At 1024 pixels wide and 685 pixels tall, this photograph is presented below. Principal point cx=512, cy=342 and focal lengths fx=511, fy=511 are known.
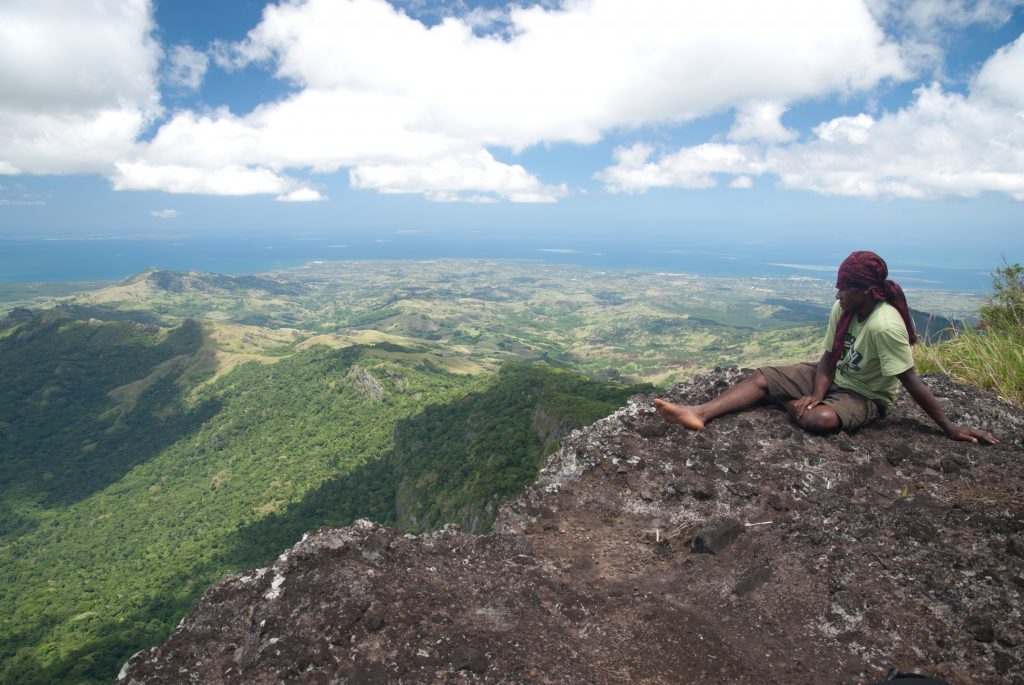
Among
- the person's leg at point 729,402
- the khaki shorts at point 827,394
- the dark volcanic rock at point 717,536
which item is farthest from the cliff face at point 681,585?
the person's leg at point 729,402

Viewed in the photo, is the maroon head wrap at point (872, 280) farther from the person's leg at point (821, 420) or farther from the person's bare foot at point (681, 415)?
the person's bare foot at point (681, 415)

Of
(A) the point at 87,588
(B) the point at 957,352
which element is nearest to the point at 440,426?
(A) the point at 87,588

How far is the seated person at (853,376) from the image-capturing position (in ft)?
20.8

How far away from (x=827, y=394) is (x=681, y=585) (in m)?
4.01

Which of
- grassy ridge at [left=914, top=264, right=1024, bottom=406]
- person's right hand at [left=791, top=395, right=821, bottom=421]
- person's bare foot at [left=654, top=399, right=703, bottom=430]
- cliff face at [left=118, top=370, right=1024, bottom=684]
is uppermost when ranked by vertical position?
grassy ridge at [left=914, top=264, right=1024, bottom=406]

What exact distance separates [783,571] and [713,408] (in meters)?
3.08

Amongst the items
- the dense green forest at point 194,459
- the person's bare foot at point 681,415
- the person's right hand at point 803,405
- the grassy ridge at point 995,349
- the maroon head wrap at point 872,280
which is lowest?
the dense green forest at point 194,459

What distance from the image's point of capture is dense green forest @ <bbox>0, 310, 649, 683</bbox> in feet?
181

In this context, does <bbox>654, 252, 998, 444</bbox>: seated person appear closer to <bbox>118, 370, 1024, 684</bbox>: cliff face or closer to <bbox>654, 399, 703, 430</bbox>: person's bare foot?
<bbox>654, 399, 703, 430</bbox>: person's bare foot

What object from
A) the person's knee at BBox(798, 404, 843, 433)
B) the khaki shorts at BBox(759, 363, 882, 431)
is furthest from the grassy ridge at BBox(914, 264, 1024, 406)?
the person's knee at BBox(798, 404, 843, 433)

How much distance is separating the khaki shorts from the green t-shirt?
0.12m

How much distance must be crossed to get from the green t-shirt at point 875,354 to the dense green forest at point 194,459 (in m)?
37.9

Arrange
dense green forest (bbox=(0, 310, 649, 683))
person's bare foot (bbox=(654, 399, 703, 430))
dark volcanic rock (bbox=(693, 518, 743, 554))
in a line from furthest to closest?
dense green forest (bbox=(0, 310, 649, 683)) < person's bare foot (bbox=(654, 399, 703, 430)) < dark volcanic rock (bbox=(693, 518, 743, 554))

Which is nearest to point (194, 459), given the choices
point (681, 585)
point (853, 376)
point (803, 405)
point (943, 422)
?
point (803, 405)
